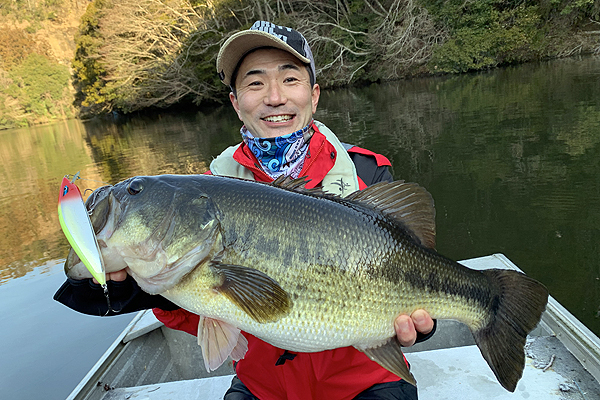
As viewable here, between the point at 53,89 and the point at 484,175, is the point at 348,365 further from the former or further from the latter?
the point at 53,89

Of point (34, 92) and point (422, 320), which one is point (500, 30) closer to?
point (422, 320)

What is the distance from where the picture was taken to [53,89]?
57062mm

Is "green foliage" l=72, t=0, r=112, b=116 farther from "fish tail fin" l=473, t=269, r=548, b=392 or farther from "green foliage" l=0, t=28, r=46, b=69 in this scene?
"fish tail fin" l=473, t=269, r=548, b=392

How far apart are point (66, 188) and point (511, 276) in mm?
1818

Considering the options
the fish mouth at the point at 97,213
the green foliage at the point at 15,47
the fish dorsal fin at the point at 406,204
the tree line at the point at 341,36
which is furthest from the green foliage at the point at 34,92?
the fish dorsal fin at the point at 406,204

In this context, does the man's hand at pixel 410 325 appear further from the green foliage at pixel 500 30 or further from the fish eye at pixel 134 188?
the green foliage at pixel 500 30

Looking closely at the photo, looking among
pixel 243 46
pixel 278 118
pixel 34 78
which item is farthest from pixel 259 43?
pixel 34 78

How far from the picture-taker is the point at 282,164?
7.56 feet

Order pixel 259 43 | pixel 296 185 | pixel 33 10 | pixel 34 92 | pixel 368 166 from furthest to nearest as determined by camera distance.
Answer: pixel 33 10, pixel 34 92, pixel 368 166, pixel 259 43, pixel 296 185

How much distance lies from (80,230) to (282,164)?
1182 mm

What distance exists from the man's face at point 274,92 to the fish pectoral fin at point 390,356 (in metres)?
1.28

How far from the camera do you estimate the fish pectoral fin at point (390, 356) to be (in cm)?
160

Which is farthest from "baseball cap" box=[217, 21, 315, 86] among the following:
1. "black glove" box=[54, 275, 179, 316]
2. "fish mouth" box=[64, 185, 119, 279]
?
"black glove" box=[54, 275, 179, 316]

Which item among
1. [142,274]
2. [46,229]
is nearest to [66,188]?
[142,274]
